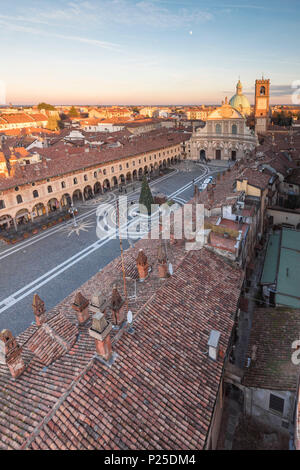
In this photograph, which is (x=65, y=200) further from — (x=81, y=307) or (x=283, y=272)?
(x=81, y=307)

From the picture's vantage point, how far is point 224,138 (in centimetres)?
7050

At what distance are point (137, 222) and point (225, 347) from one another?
26.0 metres

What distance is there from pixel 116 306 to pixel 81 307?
177 cm

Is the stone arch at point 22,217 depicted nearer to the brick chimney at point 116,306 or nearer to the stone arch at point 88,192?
the stone arch at point 88,192

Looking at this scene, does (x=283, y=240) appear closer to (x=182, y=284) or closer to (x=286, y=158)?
(x=182, y=284)

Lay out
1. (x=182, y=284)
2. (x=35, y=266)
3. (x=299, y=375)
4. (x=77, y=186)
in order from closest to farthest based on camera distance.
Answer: (x=299, y=375)
(x=182, y=284)
(x=35, y=266)
(x=77, y=186)

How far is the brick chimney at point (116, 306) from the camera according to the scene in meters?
10.9

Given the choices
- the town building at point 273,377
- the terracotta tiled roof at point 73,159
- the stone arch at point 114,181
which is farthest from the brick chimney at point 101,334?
the stone arch at point 114,181

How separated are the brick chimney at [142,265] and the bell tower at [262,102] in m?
77.8

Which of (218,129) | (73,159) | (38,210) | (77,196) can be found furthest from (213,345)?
(218,129)

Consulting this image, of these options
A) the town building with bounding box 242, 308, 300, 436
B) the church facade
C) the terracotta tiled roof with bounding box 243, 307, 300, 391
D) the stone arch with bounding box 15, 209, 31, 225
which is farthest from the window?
the church facade

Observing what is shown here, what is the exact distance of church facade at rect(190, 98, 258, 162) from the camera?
67.6 m
